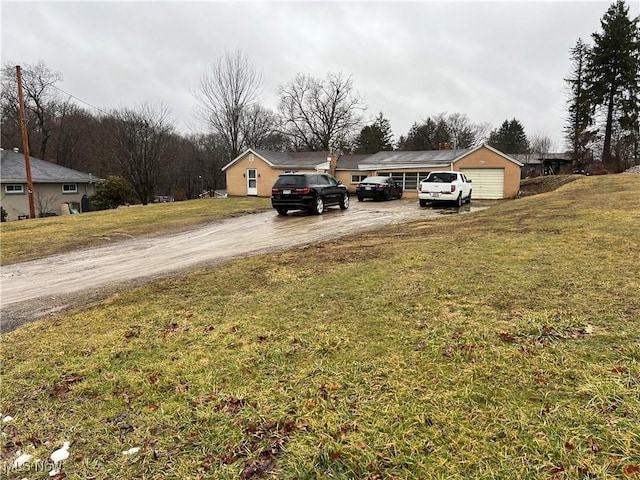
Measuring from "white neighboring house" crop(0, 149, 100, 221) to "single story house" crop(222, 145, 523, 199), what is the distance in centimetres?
1174

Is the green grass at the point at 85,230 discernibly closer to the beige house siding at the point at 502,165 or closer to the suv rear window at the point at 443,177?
the suv rear window at the point at 443,177

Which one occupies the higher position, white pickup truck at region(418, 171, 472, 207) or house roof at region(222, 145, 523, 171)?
house roof at region(222, 145, 523, 171)

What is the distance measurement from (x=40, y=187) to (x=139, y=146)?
26.1 ft

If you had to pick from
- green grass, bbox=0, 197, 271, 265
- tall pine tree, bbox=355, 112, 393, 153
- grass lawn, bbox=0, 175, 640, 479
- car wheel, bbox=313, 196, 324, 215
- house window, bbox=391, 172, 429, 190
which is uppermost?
tall pine tree, bbox=355, 112, 393, 153

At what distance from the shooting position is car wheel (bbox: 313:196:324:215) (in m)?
15.6

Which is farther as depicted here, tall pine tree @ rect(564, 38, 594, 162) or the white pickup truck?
tall pine tree @ rect(564, 38, 594, 162)

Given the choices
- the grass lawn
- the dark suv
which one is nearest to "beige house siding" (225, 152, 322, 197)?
the dark suv

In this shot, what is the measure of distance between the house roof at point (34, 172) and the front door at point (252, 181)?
12781mm

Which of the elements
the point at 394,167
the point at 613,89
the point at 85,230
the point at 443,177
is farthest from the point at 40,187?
the point at 613,89

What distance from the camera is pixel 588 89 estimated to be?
114 feet

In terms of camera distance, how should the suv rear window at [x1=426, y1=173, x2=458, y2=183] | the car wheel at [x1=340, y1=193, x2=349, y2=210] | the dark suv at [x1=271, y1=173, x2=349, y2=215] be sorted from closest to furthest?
1. the dark suv at [x1=271, y1=173, x2=349, y2=215]
2. the suv rear window at [x1=426, y1=173, x2=458, y2=183]
3. the car wheel at [x1=340, y1=193, x2=349, y2=210]

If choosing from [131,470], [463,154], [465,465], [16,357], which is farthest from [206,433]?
[463,154]

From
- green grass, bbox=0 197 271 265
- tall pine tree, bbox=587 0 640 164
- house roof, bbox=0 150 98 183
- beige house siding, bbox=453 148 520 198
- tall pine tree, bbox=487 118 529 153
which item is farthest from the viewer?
tall pine tree, bbox=487 118 529 153

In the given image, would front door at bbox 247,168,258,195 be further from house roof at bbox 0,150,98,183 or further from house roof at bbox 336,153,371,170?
house roof at bbox 0,150,98,183
